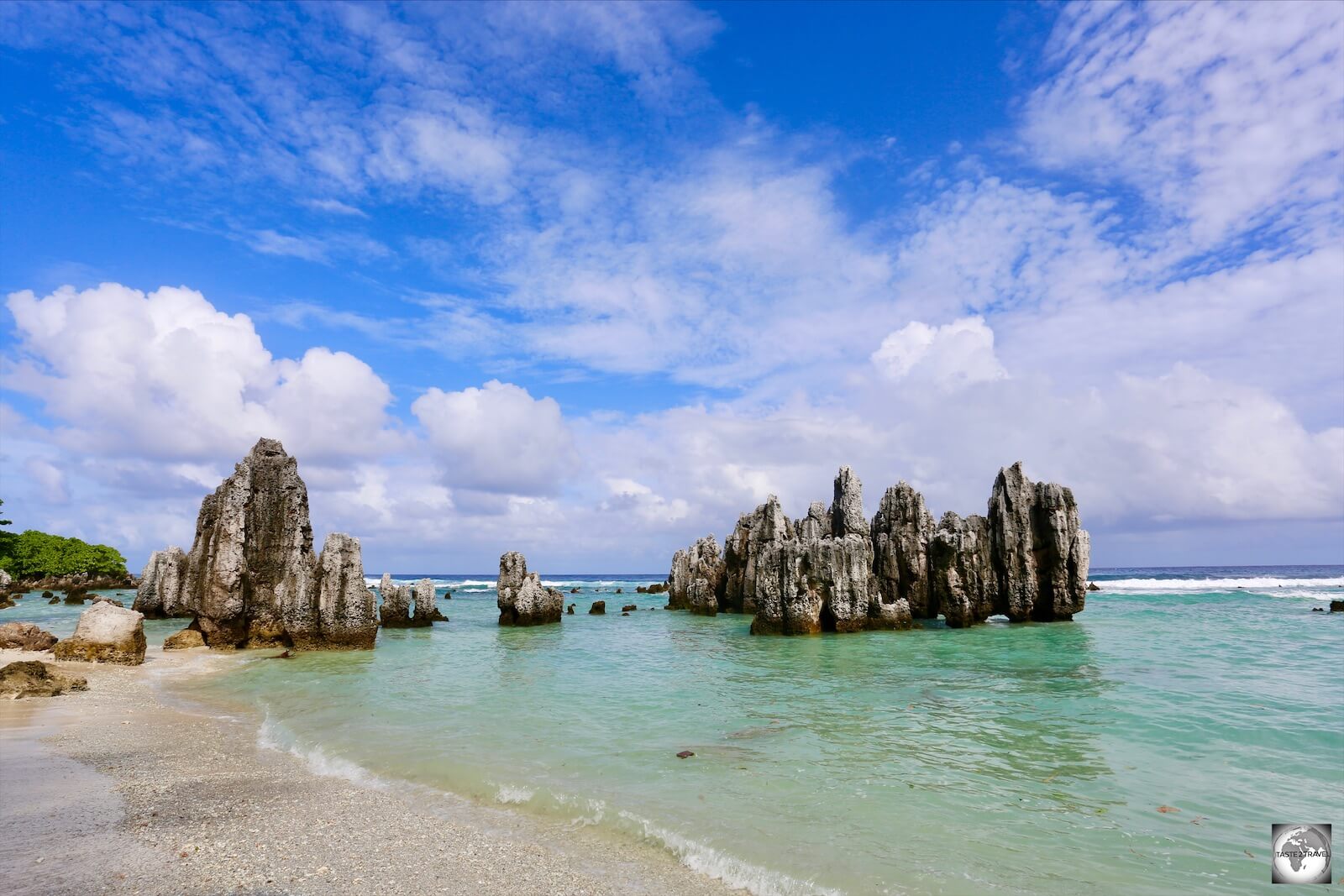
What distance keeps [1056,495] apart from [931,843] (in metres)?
41.8

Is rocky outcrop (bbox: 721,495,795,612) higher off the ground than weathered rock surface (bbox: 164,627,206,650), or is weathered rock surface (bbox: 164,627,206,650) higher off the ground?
rocky outcrop (bbox: 721,495,795,612)

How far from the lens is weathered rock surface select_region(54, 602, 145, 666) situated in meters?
26.2

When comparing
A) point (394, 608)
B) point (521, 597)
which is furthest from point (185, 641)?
point (521, 597)

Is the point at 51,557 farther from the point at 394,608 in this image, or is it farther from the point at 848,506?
the point at 848,506

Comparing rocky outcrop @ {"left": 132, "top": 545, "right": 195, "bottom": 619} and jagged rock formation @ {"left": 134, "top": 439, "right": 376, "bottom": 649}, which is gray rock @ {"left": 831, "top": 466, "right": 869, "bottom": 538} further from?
rocky outcrop @ {"left": 132, "top": 545, "right": 195, "bottom": 619}

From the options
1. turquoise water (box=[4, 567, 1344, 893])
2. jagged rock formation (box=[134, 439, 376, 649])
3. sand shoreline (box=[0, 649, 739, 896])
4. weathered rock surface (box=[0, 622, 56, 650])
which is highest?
jagged rock formation (box=[134, 439, 376, 649])

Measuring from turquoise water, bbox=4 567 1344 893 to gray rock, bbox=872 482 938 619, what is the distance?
16488 millimetres

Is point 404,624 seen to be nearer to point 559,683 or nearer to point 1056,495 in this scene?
point 559,683

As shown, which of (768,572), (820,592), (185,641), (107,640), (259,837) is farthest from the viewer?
(768,572)

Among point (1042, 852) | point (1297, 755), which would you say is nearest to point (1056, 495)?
point (1297, 755)

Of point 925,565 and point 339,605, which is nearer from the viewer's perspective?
point 339,605

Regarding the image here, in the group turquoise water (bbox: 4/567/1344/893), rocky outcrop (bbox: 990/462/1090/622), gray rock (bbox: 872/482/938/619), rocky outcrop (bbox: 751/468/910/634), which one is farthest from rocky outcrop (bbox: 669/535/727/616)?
turquoise water (bbox: 4/567/1344/893)

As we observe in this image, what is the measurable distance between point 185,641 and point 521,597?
21436mm
